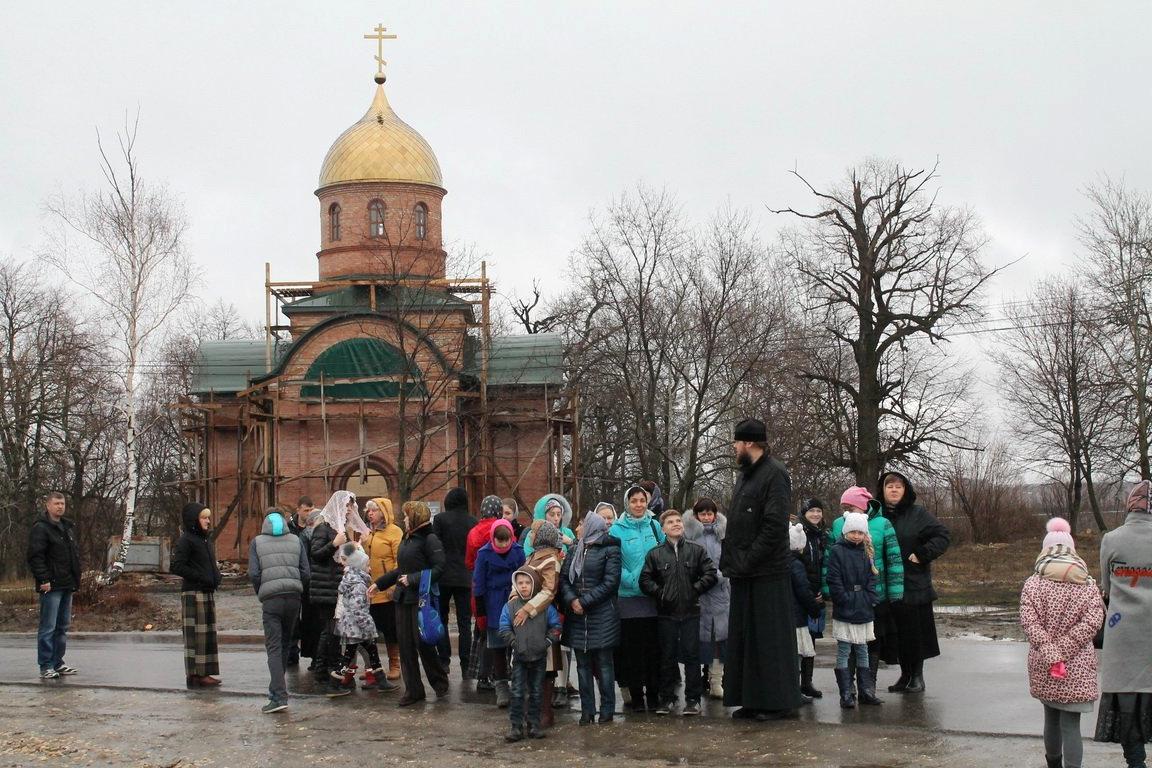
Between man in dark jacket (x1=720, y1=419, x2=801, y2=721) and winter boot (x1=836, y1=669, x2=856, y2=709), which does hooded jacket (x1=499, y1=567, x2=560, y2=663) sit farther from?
winter boot (x1=836, y1=669, x2=856, y2=709)

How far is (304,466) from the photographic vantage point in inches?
1526

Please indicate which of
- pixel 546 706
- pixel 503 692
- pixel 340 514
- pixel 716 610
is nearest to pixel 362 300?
pixel 340 514

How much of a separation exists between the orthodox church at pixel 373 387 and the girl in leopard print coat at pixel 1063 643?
2721cm

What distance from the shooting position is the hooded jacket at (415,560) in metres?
12.5

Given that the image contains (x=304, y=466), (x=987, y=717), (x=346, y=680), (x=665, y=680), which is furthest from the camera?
(x=304, y=466)

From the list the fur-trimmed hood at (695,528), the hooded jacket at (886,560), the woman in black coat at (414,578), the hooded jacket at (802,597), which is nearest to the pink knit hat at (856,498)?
the hooded jacket at (886,560)

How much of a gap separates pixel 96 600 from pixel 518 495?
17198mm

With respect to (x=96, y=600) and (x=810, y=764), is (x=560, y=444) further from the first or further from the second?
(x=810, y=764)

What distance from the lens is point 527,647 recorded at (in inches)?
424

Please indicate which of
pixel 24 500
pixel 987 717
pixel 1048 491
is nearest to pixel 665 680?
pixel 987 717

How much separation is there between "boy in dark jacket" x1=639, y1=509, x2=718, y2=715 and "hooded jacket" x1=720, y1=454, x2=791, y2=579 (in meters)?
0.58

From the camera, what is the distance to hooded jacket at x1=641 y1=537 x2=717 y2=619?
37.6 feet

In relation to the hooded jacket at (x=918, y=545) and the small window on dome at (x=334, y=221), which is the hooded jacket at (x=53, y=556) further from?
the small window on dome at (x=334, y=221)

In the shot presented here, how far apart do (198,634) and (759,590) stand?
227 inches
